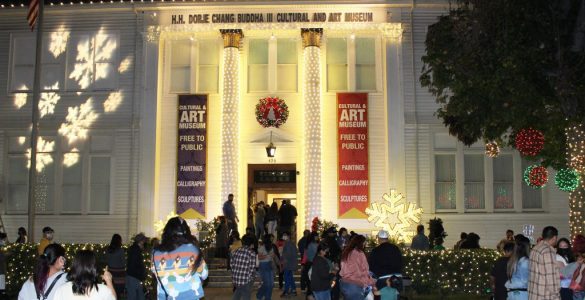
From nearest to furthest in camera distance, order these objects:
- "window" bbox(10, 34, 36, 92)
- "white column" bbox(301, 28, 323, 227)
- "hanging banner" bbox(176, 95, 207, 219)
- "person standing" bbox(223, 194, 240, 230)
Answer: "person standing" bbox(223, 194, 240, 230)
"white column" bbox(301, 28, 323, 227)
"hanging banner" bbox(176, 95, 207, 219)
"window" bbox(10, 34, 36, 92)

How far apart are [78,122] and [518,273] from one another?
1991 cm

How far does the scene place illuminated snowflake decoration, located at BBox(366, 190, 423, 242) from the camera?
2367 cm

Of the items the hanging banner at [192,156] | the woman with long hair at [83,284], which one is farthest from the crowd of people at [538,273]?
the hanging banner at [192,156]

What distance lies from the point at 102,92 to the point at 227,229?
8097 mm

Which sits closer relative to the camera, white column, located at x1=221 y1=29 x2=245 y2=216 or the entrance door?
white column, located at x1=221 y1=29 x2=245 y2=216

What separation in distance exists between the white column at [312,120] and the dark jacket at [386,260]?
12.8 m

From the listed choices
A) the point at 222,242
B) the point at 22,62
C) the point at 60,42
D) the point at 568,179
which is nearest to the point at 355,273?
the point at 568,179

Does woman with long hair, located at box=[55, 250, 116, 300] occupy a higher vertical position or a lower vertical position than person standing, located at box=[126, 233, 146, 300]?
higher

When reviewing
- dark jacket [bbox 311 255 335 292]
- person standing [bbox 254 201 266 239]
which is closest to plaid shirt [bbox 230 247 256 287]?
dark jacket [bbox 311 255 335 292]

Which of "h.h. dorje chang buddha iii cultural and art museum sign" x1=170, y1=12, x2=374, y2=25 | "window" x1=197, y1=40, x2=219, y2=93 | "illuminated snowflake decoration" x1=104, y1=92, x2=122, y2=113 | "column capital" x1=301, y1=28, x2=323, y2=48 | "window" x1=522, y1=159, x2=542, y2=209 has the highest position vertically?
"h.h. dorje chang buddha iii cultural and art museum sign" x1=170, y1=12, x2=374, y2=25

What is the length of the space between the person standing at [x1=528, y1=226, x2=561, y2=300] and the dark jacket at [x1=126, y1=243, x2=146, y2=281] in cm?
786

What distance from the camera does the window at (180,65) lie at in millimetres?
26484

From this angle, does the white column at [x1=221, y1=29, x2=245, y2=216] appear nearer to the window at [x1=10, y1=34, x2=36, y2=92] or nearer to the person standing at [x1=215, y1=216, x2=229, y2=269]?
the person standing at [x1=215, y1=216, x2=229, y2=269]

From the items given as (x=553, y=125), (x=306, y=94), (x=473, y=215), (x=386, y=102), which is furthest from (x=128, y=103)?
(x=553, y=125)
